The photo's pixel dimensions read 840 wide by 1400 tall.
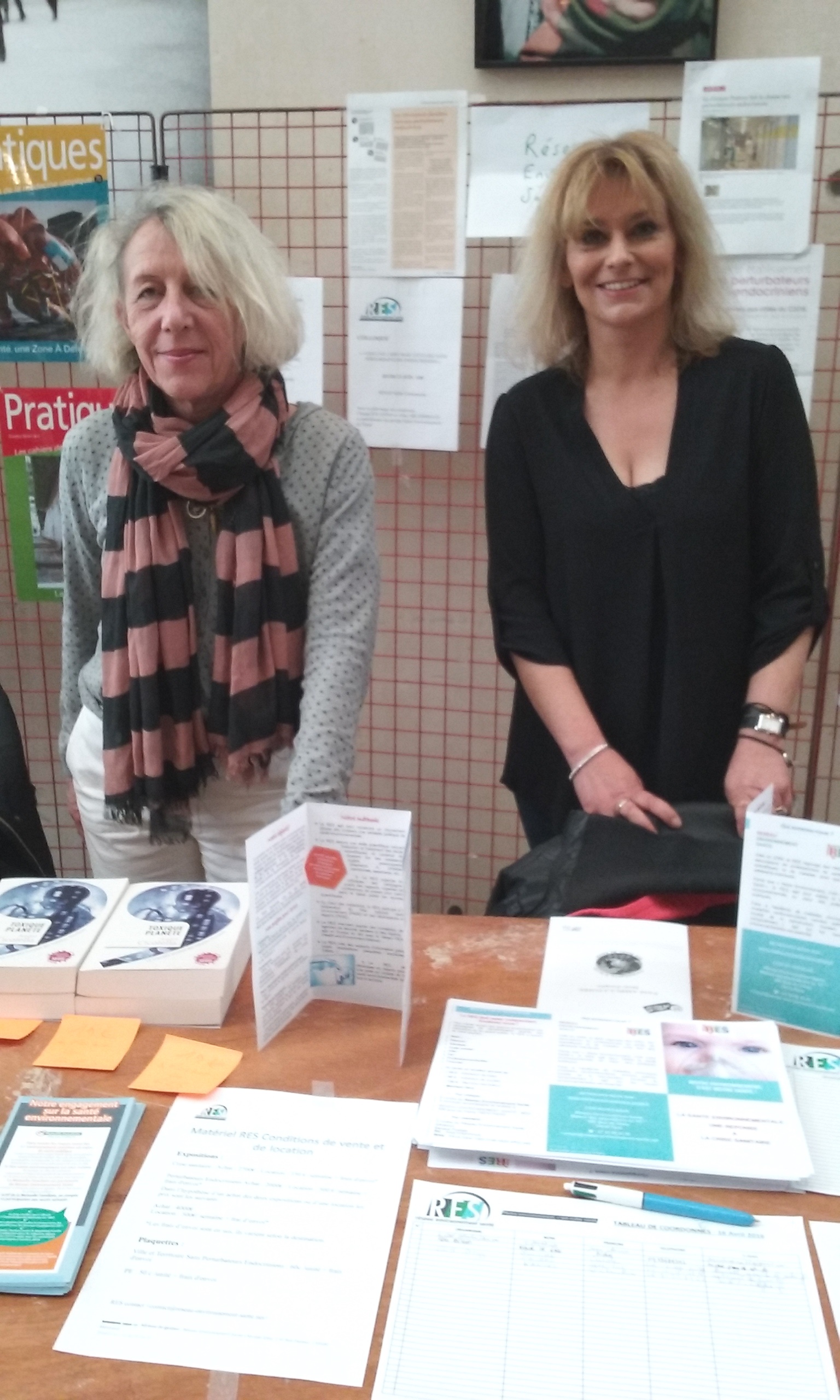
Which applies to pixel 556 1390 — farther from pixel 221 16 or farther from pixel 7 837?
pixel 221 16

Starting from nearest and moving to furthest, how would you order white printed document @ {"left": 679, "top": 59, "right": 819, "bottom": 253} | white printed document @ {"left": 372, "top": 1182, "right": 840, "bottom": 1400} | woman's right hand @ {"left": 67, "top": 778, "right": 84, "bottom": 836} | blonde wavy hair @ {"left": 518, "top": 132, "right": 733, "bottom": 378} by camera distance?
white printed document @ {"left": 372, "top": 1182, "right": 840, "bottom": 1400} < blonde wavy hair @ {"left": 518, "top": 132, "right": 733, "bottom": 378} < woman's right hand @ {"left": 67, "top": 778, "right": 84, "bottom": 836} < white printed document @ {"left": 679, "top": 59, "right": 819, "bottom": 253}

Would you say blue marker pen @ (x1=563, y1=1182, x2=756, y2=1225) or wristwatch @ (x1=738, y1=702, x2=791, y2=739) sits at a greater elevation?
wristwatch @ (x1=738, y1=702, x2=791, y2=739)

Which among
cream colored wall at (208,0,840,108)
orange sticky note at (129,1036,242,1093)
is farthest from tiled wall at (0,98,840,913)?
orange sticky note at (129,1036,242,1093)

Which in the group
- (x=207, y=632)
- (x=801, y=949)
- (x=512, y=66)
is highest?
(x=512, y=66)

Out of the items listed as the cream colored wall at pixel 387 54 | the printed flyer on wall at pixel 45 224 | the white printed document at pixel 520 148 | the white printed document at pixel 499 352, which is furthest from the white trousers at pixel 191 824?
the cream colored wall at pixel 387 54

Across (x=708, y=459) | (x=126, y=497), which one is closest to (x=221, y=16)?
(x=126, y=497)

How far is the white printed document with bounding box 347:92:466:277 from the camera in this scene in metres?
2.11

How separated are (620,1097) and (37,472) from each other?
6.64ft

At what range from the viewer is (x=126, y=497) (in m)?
1.53

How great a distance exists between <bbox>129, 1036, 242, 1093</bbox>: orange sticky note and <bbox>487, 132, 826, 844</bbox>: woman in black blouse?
652 millimetres

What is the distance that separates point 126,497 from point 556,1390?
1.21m

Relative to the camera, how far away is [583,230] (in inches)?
60.4

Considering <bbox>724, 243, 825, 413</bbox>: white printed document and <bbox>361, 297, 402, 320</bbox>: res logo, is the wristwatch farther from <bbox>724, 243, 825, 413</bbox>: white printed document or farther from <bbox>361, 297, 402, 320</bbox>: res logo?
<bbox>361, 297, 402, 320</bbox>: res logo

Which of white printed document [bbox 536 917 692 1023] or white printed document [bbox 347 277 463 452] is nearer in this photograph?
white printed document [bbox 536 917 692 1023]
